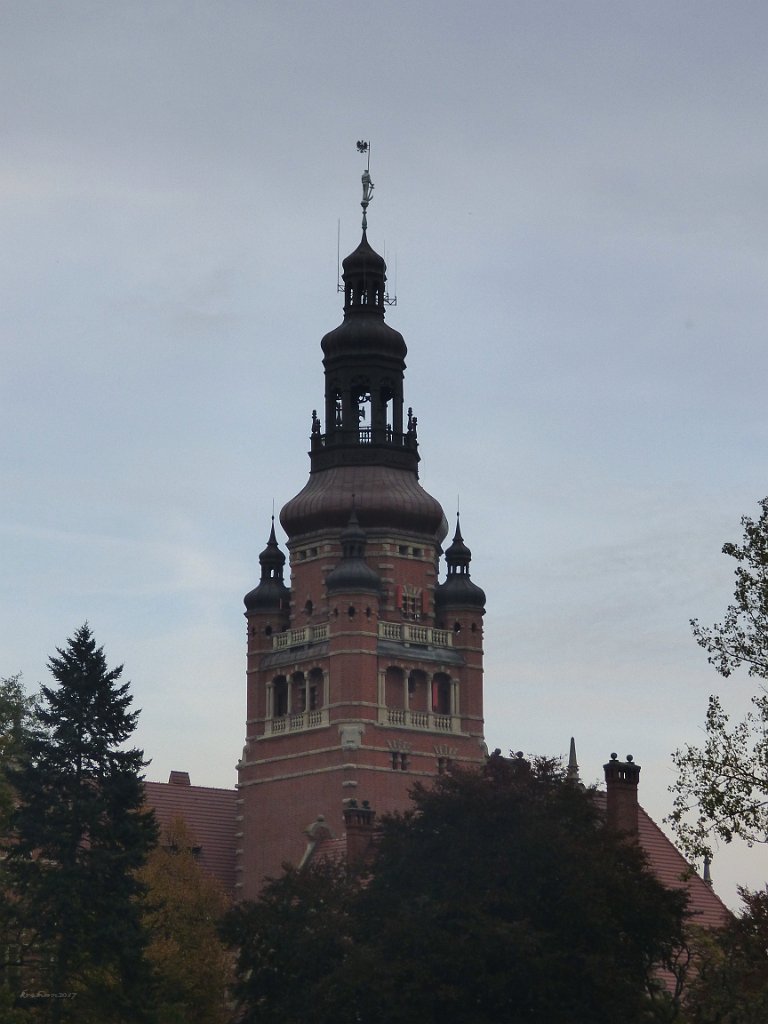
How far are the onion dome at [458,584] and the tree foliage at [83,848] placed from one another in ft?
139

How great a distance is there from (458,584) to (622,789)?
30553mm

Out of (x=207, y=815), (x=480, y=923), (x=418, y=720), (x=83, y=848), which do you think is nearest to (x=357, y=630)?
(x=418, y=720)

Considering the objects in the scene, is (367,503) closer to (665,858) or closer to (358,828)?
(665,858)

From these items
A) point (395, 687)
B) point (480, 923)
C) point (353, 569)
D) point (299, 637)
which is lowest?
point (480, 923)

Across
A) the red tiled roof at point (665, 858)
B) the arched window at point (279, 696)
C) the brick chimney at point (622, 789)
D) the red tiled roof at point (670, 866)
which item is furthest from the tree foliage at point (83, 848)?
the arched window at point (279, 696)

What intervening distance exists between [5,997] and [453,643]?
168 ft

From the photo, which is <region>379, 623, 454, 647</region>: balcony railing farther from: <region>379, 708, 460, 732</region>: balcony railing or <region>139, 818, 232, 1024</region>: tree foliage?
<region>139, 818, 232, 1024</region>: tree foliage

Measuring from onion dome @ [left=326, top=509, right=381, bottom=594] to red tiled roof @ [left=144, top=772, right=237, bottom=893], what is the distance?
14.4 m

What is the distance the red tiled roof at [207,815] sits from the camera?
385ft

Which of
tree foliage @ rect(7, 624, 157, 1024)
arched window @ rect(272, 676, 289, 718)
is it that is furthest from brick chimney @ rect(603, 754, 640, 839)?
arched window @ rect(272, 676, 289, 718)

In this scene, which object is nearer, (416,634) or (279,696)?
(416,634)

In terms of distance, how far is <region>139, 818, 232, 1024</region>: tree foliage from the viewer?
79812mm

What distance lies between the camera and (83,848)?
73.4 m

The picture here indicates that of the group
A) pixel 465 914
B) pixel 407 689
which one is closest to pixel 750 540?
pixel 465 914
